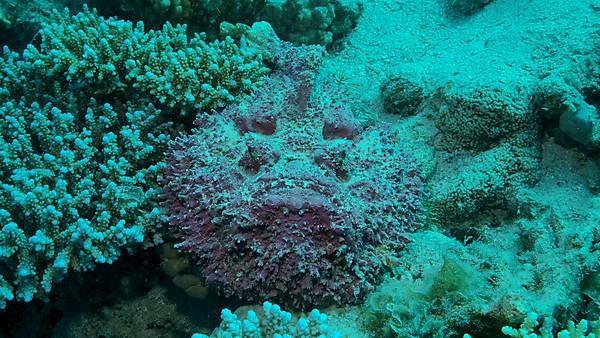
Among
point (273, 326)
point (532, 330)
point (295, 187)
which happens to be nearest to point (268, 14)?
point (295, 187)

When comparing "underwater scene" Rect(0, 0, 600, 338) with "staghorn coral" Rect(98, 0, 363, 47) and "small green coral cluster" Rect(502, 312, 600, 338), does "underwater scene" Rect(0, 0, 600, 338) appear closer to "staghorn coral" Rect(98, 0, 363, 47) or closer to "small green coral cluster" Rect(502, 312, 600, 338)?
"small green coral cluster" Rect(502, 312, 600, 338)

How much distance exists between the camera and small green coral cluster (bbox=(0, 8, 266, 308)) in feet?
9.15

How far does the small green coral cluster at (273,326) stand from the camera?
2.29 metres

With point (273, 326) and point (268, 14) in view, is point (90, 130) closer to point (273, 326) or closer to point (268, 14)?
point (273, 326)

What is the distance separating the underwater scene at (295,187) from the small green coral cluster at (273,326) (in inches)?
0.5

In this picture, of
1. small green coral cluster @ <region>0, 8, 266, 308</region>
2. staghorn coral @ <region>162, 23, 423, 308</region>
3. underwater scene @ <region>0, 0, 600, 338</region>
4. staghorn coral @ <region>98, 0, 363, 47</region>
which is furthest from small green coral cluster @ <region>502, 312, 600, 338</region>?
staghorn coral @ <region>98, 0, 363, 47</region>

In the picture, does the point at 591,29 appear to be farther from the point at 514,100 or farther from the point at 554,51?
the point at 514,100

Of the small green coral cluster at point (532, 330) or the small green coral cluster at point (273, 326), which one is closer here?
the small green coral cluster at point (532, 330)

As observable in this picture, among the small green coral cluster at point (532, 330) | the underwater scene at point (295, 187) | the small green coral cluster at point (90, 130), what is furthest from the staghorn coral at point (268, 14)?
the small green coral cluster at point (532, 330)

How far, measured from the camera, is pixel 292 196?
97.7 inches

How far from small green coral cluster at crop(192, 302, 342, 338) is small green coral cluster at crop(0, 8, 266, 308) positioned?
1.00 metres

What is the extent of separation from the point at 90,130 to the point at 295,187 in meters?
1.84

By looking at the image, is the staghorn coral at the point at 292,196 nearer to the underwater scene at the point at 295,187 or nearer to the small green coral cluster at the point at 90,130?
the underwater scene at the point at 295,187

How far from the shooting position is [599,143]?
330 centimetres
